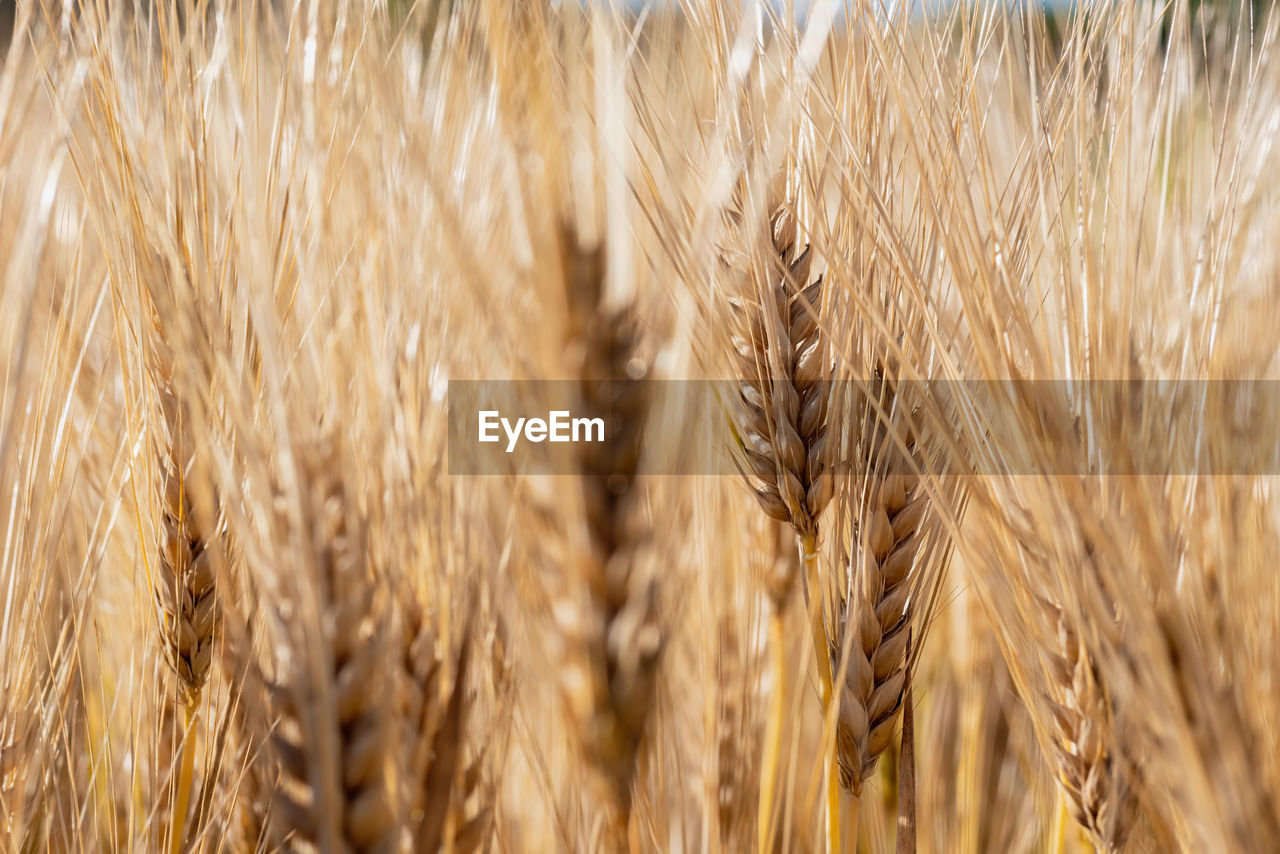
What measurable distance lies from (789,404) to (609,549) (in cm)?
24

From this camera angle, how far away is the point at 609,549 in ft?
1.14

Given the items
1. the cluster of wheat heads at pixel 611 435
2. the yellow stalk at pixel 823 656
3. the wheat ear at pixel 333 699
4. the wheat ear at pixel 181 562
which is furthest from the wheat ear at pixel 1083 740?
the wheat ear at pixel 181 562

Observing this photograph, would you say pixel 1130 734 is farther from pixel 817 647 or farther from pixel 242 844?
pixel 242 844

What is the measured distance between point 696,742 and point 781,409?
1.03 feet

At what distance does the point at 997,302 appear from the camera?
18.8 inches

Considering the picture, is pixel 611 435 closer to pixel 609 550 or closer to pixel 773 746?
pixel 609 550

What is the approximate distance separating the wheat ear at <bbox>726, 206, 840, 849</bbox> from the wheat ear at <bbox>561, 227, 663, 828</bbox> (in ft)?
0.69

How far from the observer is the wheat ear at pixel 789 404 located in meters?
0.54

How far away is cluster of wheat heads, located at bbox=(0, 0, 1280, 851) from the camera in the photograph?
1.18 ft

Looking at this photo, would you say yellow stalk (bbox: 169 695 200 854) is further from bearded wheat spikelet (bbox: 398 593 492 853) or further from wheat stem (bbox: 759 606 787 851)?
wheat stem (bbox: 759 606 787 851)

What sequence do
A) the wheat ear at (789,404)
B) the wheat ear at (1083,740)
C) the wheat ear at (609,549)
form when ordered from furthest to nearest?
1. the wheat ear at (789,404)
2. the wheat ear at (1083,740)
3. the wheat ear at (609,549)

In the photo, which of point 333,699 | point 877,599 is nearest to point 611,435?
point 333,699

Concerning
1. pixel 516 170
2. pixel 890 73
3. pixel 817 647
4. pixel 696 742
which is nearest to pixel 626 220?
pixel 516 170

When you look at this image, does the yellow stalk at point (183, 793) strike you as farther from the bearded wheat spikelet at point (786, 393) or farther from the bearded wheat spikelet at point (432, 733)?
the bearded wheat spikelet at point (786, 393)
